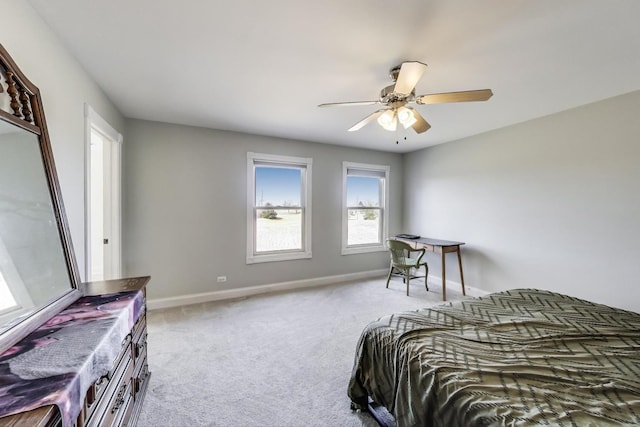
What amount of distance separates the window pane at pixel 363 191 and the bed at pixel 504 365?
3.13 metres

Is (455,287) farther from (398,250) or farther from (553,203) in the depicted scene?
(553,203)

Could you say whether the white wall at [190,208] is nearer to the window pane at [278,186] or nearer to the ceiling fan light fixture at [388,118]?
the window pane at [278,186]

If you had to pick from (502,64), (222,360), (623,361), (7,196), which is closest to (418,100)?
(502,64)

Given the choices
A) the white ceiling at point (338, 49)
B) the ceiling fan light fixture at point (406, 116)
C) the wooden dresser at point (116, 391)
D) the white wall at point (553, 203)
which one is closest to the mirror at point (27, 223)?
the wooden dresser at point (116, 391)

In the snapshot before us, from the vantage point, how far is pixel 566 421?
933mm

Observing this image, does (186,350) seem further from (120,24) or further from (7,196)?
(120,24)

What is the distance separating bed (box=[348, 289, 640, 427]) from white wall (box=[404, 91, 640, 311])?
4.29 feet

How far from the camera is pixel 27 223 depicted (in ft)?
4.14

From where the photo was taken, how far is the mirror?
1.11 metres

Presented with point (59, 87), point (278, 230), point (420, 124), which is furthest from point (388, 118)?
point (278, 230)

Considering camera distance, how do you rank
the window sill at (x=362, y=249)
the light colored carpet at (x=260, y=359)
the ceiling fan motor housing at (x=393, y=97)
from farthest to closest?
the window sill at (x=362, y=249)
the ceiling fan motor housing at (x=393, y=97)
the light colored carpet at (x=260, y=359)

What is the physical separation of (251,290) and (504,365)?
339 centimetres

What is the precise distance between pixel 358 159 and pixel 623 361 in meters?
4.05

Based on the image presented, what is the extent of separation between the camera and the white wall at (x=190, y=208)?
11.0ft
